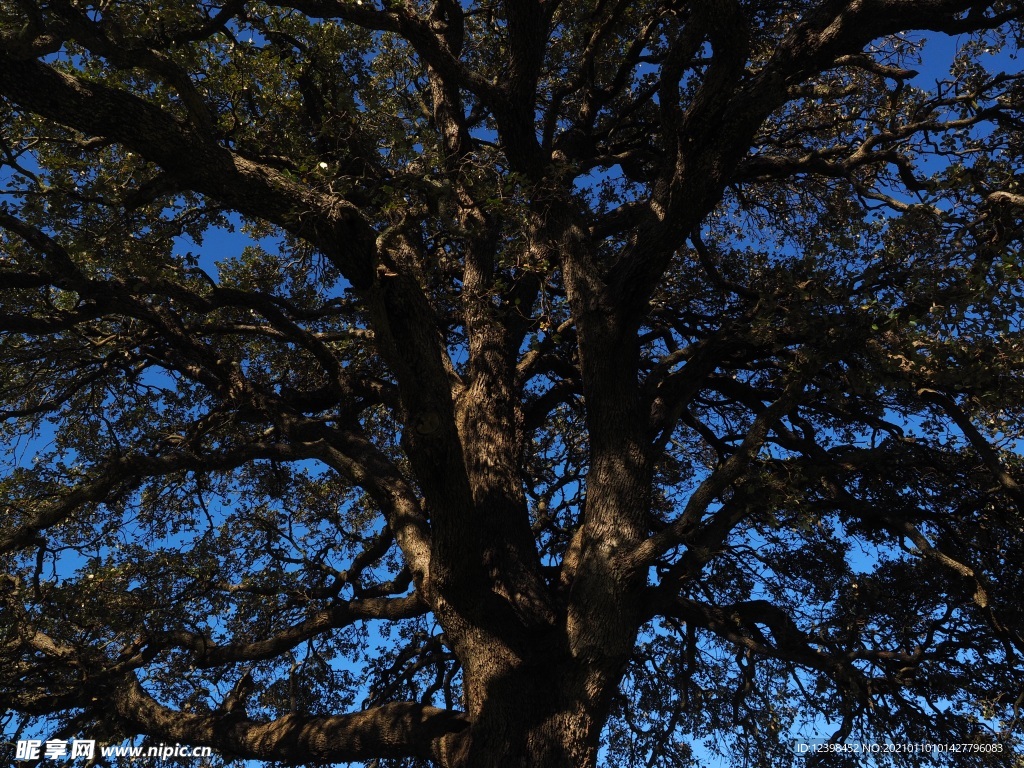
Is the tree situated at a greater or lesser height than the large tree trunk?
greater

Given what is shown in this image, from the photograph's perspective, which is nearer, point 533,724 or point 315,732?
point 533,724

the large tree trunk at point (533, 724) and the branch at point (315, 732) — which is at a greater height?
Answer: the branch at point (315, 732)

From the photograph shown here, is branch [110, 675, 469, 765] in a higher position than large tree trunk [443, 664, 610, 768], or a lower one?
higher

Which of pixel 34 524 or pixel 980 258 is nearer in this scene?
pixel 980 258

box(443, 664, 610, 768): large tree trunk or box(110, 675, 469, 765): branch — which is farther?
box(110, 675, 469, 765): branch

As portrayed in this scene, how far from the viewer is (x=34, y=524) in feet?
22.2

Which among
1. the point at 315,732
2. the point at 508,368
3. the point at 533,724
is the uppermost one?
the point at 508,368

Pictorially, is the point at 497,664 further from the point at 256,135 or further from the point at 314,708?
the point at 256,135

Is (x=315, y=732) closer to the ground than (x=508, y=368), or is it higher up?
closer to the ground

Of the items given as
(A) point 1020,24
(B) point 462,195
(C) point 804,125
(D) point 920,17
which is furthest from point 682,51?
(C) point 804,125

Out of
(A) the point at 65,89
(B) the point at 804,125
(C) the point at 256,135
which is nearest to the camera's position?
(A) the point at 65,89

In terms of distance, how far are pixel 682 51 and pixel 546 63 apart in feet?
14.7

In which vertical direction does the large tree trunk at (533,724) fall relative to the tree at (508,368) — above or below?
below

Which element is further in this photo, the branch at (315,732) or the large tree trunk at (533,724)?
the branch at (315,732)
